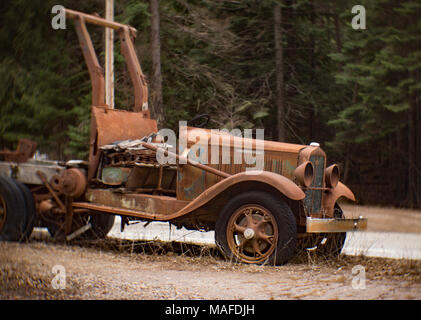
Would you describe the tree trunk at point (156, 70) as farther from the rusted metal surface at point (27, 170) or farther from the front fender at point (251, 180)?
the front fender at point (251, 180)

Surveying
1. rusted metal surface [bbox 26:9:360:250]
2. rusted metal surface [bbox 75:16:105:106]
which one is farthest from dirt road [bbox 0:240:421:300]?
rusted metal surface [bbox 75:16:105:106]

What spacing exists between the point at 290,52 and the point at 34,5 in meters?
7.54

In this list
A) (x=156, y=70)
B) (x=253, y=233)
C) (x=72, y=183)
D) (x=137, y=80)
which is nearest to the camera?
(x=253, y=233)

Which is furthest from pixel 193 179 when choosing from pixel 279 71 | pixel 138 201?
pixel 279 71

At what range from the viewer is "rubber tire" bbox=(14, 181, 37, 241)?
696cm

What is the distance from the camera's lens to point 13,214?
22.5 ft

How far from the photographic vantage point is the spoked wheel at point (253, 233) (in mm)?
5324

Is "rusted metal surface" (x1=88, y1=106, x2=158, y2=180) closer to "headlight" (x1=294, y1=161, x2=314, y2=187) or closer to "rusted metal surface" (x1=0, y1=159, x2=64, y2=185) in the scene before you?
"rusted metal surface" (x1=0, y1=159, x2=64, y2=185)

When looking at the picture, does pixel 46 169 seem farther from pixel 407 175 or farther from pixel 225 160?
pixel 407 175

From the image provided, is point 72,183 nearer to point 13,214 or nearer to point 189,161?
point 13,214

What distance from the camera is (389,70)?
49.2 feet

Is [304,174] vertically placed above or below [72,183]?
above

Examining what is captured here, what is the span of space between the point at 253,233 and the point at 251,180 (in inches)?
21.0

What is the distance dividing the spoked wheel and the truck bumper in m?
0.34
